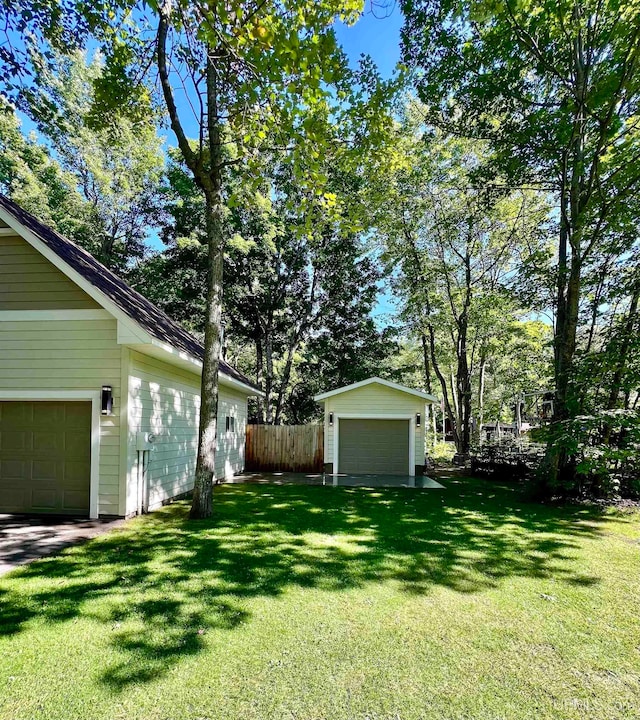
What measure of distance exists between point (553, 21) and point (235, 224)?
473 inches

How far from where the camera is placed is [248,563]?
4.44 metres

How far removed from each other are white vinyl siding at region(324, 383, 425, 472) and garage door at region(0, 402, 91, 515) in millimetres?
7232

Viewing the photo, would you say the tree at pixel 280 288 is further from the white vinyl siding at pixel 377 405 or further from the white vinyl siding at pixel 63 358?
the white vinyl siding at pixel 63 358

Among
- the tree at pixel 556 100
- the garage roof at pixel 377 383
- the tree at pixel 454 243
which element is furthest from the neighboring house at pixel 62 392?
the tree at pixel 454 243

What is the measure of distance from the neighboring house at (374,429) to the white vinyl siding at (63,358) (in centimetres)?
677

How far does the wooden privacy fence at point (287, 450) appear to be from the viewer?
14156 mm

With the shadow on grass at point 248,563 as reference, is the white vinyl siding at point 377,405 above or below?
above

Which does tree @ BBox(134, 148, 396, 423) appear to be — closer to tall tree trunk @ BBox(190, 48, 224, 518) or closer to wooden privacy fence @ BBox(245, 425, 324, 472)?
wooden privacy fence @ BBox(245, 425, 324, 472)

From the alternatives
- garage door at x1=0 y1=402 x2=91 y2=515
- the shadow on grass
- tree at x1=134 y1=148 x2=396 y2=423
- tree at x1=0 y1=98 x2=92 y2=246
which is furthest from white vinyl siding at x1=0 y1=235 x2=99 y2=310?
tree at x1=0 y1=98 x2=92 y2=246

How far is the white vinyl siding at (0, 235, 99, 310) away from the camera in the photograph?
648 centimetres

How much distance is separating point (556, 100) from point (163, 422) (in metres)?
10.8

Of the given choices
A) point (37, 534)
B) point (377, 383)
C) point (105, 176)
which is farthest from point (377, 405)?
point (105, 176)

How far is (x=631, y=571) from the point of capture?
178 inches

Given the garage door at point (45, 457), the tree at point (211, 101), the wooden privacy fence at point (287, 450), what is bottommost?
the wooden privacy fence at point (287, 450)
